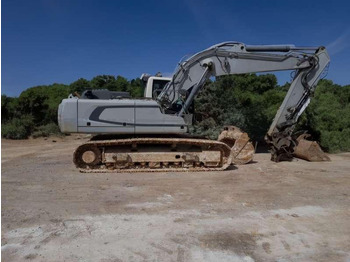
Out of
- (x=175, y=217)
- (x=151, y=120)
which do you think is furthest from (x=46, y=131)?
(x=175, y=217)

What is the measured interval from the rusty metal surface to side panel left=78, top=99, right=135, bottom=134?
1.48ft

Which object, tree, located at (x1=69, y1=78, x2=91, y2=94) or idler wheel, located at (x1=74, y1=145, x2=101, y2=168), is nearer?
idler wheel, located at (x1=74, y1=145, x2=101, y2=168)

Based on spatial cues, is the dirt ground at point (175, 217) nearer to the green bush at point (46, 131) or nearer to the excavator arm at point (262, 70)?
the excavator arm at point (262, 70)

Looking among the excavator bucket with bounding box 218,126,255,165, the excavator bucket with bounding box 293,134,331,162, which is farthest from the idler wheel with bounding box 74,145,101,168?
the excavator bucket with bounding box 293,134,331,162

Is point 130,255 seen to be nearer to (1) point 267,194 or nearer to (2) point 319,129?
(1) point 267,194

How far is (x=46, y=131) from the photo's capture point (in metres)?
19.0

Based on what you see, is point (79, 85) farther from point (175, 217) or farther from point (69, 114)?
point (175, 217)

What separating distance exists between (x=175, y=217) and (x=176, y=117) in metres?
4.34

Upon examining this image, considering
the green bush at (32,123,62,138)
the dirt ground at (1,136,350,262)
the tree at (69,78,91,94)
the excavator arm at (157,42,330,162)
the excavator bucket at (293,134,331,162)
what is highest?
the tree at (69,78,91,94)

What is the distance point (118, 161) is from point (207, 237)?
465 centimetres

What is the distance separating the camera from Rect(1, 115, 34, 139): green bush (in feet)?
58.8

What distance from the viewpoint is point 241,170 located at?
8.55 m

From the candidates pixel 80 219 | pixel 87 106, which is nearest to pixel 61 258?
pixel 80 219

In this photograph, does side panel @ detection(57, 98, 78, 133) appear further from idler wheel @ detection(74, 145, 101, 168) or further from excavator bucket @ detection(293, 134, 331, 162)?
excavator bucket @ detection(293, 134, 331, 162)
